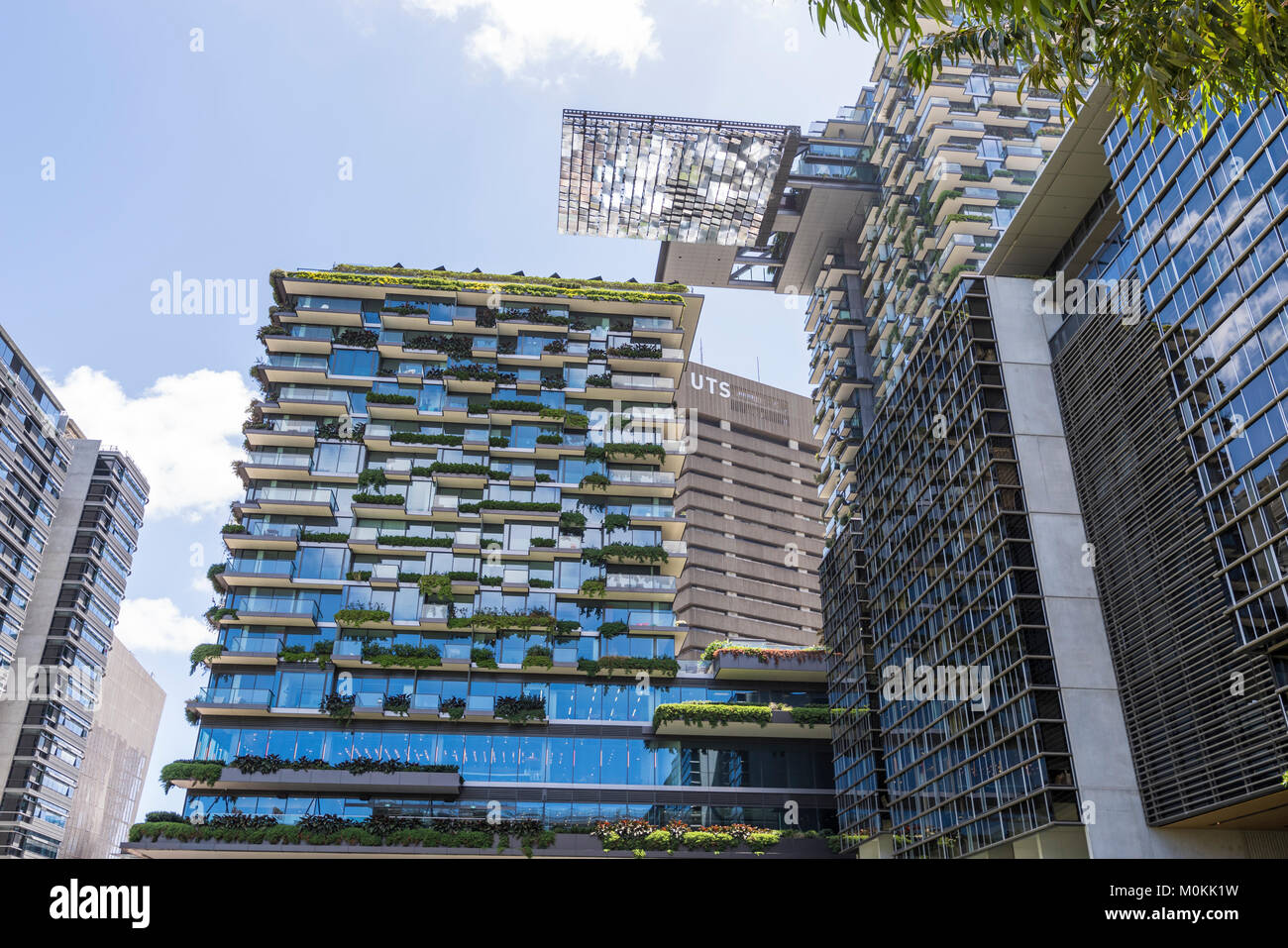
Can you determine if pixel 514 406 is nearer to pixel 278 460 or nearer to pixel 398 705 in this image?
pixel 278 460

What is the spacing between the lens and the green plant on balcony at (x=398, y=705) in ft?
176

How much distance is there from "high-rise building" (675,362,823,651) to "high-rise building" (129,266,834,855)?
4045 centimetres

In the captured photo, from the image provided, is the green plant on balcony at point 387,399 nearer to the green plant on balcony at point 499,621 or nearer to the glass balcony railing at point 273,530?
the glass balcony railing at point 273,530

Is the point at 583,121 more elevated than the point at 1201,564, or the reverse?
the point at 583,121

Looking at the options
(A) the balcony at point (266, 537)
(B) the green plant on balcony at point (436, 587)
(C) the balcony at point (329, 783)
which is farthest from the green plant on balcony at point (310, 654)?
(A) the balcony at point (266, 537)

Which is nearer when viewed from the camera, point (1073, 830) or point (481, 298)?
point (1073, 830)

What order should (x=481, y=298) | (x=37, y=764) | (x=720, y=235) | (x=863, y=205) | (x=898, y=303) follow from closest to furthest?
(x=898, y=303), (x=481, y=298), (x=863, y=205), (x=720, y=235), (x=37, y=764)

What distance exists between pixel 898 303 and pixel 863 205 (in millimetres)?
14896

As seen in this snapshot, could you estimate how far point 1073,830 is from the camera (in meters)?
32.2

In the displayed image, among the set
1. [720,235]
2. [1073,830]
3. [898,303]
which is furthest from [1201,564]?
[720,235]

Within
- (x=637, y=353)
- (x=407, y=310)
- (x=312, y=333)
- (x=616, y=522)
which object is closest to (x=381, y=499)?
(x=312, y=333)

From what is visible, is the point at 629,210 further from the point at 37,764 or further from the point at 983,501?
the point at 37,764

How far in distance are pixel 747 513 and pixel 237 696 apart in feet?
235

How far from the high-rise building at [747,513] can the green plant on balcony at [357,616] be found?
48962 millimetres
